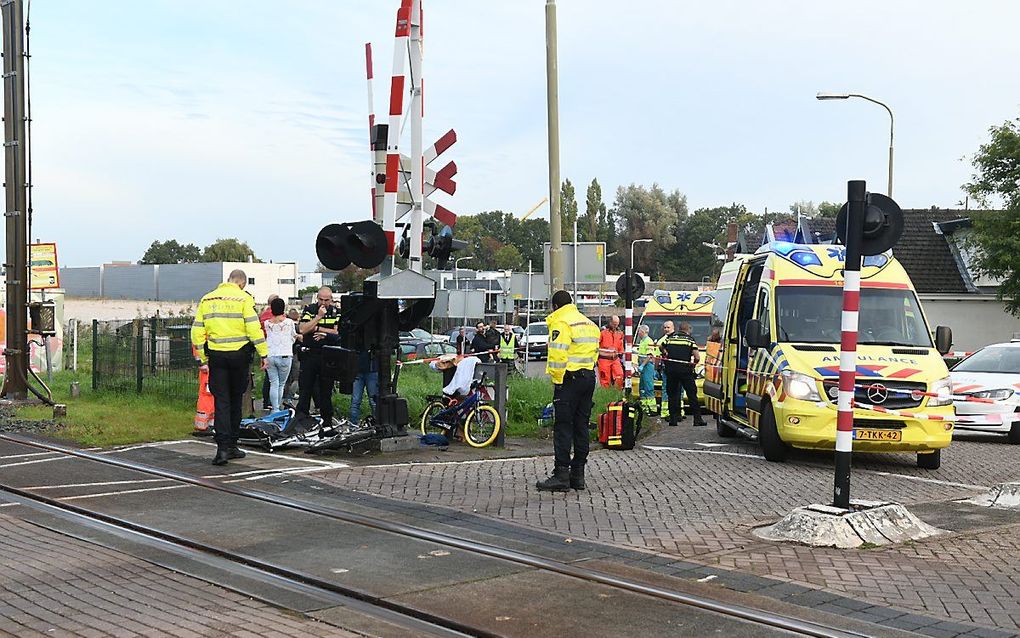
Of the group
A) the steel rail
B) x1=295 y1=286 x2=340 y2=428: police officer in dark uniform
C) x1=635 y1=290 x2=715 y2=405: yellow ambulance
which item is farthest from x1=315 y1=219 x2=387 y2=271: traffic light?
x1=635 y1=290 x2=715 y2=405: yellow ambulance

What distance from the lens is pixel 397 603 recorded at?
6.34 m

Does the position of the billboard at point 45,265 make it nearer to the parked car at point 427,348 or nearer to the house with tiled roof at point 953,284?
the parked car at point 427,348

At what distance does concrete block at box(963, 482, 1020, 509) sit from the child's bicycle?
18.5 ft

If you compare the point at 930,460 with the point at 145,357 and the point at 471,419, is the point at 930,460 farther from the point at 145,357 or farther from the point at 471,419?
the point at 145,357

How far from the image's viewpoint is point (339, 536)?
816 centimetres

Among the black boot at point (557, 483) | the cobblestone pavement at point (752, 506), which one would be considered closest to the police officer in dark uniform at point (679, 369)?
the cobblestone pavement at point (752, 506)

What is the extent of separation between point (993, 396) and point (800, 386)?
5.80 metres

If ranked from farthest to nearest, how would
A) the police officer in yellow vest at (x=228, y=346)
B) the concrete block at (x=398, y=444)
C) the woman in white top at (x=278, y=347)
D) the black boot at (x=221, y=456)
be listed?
1. the woman in white top at (x=278, y=347)
2. the concrete block at (x=398, y=444)
3. the police officer in yellow vest at (x=228, y=346)
4. the black boot at (x=221, y=456)

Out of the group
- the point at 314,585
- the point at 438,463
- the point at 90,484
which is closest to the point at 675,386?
the point at 438,463

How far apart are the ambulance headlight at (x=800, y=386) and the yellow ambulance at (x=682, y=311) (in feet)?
35.5

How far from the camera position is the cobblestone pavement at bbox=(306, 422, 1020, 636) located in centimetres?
706

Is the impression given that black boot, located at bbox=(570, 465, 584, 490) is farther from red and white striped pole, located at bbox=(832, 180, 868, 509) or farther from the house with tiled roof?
the house with tiled roof

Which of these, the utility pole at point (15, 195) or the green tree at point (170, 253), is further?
the green tree at point (170, 253)

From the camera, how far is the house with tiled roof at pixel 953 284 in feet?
127
